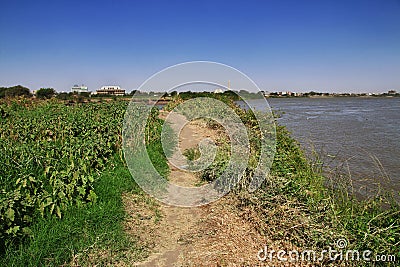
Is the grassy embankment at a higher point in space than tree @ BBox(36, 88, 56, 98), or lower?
lower

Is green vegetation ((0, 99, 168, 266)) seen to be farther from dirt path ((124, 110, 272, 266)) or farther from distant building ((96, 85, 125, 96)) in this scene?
distant building ((96, 85, 125, 96))

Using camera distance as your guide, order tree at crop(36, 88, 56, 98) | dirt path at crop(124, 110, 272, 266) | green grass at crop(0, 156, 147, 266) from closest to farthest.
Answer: green grass at crop(0, 156, 147, 266)
dirt path at crop(124, 110, 272, 266)
tree at crop(36, 88, 56, 98)

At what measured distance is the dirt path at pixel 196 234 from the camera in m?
3.21

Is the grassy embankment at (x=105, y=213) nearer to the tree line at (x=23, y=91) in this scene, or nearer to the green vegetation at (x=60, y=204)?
the green vegetation at (x=60, y=204)

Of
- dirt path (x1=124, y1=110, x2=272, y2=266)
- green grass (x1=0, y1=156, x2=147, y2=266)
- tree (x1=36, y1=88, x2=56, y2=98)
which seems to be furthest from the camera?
tree (x1=36, y1=88, x2=56, y2=98)

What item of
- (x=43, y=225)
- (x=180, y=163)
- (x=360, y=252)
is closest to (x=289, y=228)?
(x=360, y=252)

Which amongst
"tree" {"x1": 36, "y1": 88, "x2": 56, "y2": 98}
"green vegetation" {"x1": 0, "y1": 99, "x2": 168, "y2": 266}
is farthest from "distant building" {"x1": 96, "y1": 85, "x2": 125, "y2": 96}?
"green vegetation" {"x1": 0, "y1": 99, "x2": 168, "y2": 266}

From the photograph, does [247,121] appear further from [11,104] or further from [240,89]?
[11,104]

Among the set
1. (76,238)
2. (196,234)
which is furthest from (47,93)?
(196,234)

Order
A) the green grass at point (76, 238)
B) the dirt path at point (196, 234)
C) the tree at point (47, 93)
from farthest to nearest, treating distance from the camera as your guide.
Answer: the tree at point (47, 93) < the dirt path at point (196, 234) < the green grass at point (76, 238)

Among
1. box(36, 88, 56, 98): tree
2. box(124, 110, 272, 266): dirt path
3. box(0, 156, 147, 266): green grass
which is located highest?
box(36, 88, 56, 98): tree

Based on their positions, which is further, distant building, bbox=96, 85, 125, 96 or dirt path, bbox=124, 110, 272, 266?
distant building, bbox=96, 85, 125, 96

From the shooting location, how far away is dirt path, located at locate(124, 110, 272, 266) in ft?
10.5

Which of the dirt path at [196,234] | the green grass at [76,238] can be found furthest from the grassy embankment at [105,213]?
the dirt path at [196,234]
